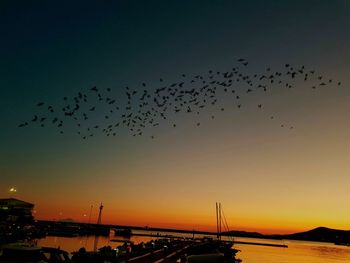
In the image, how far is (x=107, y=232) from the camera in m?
Answer: 162

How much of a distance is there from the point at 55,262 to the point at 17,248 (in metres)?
3.04

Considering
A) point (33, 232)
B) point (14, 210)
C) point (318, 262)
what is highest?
point (14, 210)

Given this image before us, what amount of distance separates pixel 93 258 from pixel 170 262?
1092cm

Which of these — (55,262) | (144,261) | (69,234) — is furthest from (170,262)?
(69,234)

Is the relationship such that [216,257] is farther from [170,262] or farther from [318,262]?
[318,262]

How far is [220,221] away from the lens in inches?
4692

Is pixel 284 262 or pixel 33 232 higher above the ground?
pixel 33 232

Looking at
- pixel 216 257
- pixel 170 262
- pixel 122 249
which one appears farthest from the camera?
pixel 122 249

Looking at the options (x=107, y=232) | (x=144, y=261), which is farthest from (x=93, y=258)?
(x=107, y=232)

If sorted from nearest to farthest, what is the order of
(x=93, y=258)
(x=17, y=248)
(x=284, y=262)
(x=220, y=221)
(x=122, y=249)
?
1. (x=17, y=248)
2. (x=93, y=258)
3. (x=122, y=249)
4. (x=284, y=262)
5. (x=220, y=221)

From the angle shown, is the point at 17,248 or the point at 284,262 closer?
the point at 17,248

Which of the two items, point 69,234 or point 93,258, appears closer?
point 93,258

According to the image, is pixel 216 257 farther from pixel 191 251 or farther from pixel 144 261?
pixel 191 251

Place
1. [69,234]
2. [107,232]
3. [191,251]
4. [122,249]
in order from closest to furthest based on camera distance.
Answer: [191,251] → [122,249] → [69,234] → [107,232]
